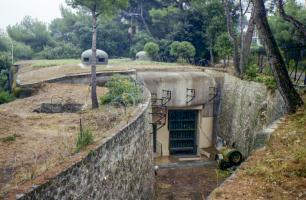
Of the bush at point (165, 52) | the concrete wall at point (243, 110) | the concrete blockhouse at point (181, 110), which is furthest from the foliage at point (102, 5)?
the bush at point (165, 52)

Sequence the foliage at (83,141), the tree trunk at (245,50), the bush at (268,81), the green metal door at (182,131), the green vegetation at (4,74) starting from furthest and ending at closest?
the green vegetation at (4,74), the green metal door at (182,131), the tree trunk at (245,50), the bush at (268,81), the foliage at (83,141)

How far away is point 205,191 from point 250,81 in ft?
20.7

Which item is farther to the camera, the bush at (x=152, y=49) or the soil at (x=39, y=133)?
the bush at (x=152, y=49)

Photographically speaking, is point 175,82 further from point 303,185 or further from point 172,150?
point 303,185

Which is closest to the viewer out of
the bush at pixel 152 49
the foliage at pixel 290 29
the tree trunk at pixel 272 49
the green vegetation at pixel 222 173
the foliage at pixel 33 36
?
the tree trunk at pixel 272 49

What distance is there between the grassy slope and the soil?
3937mm

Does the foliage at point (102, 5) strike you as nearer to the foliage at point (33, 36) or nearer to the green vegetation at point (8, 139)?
the green vegetation at point (8, 139)

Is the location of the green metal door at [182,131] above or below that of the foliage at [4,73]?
below

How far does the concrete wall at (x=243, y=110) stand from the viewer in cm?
1551

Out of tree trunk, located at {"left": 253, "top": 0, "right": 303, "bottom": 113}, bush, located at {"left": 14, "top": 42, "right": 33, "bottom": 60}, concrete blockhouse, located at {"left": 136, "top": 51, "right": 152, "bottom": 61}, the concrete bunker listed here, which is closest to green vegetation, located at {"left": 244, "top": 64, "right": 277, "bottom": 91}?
tree trunk, located at {"left": 253, "top": 0, "right": 303, "bottom": 113}

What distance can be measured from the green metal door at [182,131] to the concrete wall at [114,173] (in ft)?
24.4


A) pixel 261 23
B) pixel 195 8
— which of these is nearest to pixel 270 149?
pixel 261 23

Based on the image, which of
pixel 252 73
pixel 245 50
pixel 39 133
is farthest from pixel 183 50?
pixel 39 133

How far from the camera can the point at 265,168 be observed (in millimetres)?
8102
